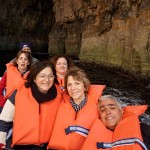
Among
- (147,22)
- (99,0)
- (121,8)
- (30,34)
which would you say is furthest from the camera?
(30,34)

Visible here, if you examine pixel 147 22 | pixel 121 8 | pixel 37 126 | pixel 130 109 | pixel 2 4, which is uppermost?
pixel 2 4

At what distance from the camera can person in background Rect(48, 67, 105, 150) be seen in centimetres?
403

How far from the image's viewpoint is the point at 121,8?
21703 millimetres

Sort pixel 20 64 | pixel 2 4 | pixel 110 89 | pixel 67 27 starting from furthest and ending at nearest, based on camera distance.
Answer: pixel 2 4 < pixel 67 27 < pixel 110 89 < pixel 20 64

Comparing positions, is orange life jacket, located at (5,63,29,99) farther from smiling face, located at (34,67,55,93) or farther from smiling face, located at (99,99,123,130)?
smiling face, located at (99,99,123,130)

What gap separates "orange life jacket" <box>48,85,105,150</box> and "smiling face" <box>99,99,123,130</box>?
0.28 m

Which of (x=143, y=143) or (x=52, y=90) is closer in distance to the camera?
(x=143, y=143)

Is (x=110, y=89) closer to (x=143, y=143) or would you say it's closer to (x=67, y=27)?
(x=143, y=143)

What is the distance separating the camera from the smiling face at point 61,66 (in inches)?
221

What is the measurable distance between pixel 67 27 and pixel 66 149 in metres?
27.3

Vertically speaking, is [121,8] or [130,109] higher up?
[121,8]

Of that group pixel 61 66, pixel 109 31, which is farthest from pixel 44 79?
pixel 109 31

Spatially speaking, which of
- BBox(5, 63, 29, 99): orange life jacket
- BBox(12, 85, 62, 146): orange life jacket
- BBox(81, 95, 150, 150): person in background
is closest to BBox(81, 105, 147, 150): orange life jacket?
BBox(81, 95, 150, 150): person in background

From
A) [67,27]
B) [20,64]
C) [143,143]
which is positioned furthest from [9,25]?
[143,143]
